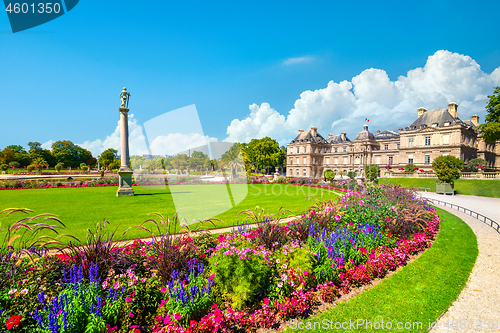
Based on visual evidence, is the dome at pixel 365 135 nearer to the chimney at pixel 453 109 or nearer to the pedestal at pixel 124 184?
the chimney at pixel 453 109

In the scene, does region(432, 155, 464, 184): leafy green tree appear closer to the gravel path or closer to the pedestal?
the gravel path

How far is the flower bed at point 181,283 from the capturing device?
9.34 feet

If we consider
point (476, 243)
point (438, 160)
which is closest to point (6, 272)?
point (476, 243)

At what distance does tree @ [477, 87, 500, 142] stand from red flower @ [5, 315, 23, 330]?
1559 inches

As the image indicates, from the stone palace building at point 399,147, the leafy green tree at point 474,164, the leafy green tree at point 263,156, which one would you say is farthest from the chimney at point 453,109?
the leafy green tree at point 263,156

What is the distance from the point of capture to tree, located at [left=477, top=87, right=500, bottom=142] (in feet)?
88.5

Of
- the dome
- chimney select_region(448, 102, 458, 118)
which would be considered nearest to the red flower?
chimney select_region(448, 102, 458, 118)

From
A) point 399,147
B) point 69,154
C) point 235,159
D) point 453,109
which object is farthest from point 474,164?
point 69,154

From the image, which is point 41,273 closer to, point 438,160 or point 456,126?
point 438,160

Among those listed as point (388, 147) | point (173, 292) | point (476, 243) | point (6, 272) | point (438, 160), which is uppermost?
point (388, 147)

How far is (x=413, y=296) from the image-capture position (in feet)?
13.6

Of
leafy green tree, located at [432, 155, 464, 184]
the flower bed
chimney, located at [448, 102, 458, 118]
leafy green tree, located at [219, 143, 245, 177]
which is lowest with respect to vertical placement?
the flower bed

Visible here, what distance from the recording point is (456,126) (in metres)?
40.6

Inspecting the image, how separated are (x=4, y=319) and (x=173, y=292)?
70.4 inches
